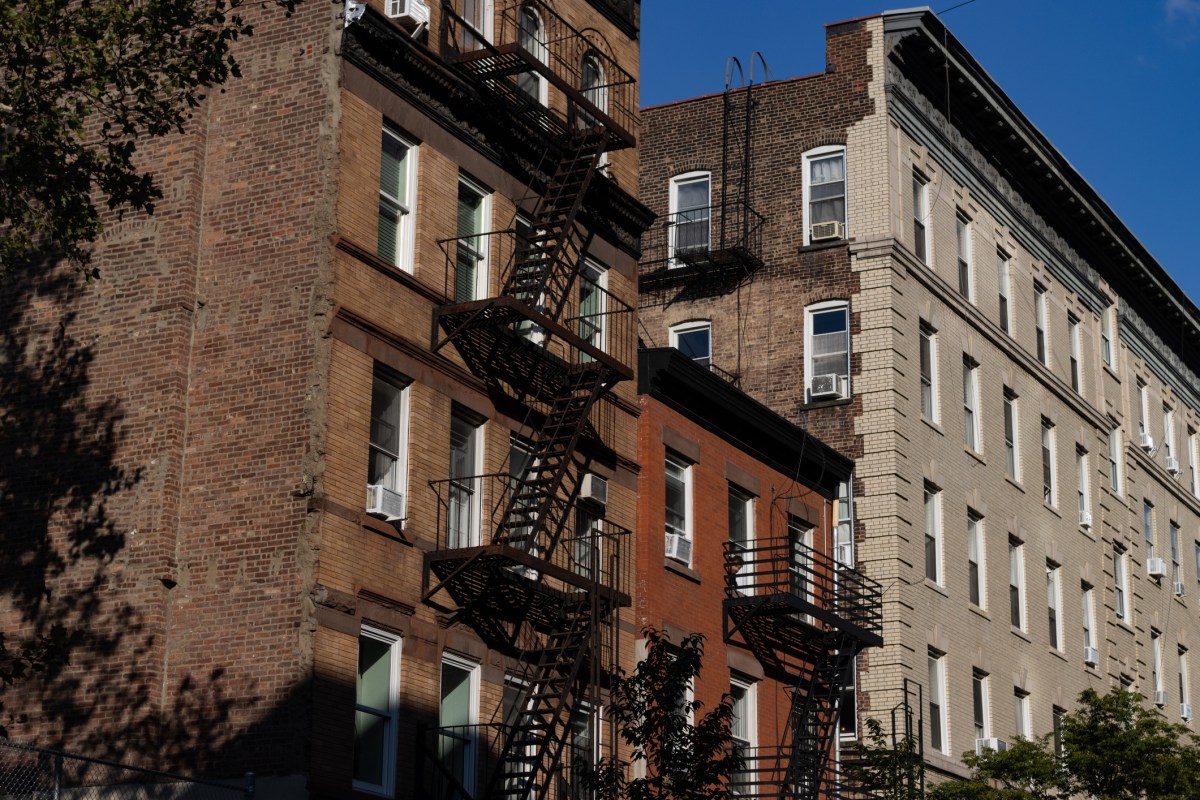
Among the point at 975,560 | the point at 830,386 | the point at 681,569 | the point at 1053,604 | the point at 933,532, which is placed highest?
the point at 830,386

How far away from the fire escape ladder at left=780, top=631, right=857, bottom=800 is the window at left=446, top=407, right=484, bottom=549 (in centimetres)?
720

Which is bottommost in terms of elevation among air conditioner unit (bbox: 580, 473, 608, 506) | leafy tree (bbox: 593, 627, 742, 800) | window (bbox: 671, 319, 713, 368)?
leafy tree (bbox: 593, 627, 742, 800)

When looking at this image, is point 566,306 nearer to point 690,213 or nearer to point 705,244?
point 705,244

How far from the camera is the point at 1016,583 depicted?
143 ft

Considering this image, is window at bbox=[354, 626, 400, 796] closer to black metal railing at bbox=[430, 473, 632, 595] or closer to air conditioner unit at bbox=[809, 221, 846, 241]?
black metal railing at bbox=[430, 473, 632, 595]

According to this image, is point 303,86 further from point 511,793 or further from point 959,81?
point 959,81

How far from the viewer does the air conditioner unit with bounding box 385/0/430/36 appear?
26281mm

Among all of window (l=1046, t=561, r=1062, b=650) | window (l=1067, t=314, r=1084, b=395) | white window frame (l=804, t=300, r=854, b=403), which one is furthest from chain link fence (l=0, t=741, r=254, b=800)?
window (l=1067, t=314, r=1084, b=395)

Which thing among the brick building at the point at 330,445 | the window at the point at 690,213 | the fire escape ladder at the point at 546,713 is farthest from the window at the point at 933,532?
the fire escape ladder at the point at 546,713

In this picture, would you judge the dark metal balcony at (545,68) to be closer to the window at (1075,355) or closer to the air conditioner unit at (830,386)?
the air conditioner unit at (830,386)

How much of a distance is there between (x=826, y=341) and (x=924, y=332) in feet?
7.60

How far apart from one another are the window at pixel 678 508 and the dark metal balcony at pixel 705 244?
1010cm

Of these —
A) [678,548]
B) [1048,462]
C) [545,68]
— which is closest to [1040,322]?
[1048,462]

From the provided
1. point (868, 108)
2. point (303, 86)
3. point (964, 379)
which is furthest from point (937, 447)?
point (303, 86)
